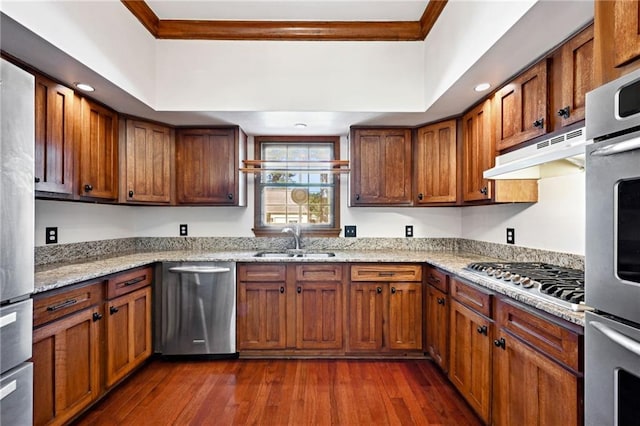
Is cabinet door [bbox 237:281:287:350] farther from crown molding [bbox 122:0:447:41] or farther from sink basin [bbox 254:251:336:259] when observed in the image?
crown molding [bbox 122:0:447:41]

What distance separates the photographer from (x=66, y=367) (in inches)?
69.6

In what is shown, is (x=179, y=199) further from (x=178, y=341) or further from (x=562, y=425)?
(x=562, y=425)

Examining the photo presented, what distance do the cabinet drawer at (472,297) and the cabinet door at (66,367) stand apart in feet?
7.86

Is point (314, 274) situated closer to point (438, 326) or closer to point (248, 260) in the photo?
point (248, 260)

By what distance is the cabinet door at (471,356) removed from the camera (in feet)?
5.81

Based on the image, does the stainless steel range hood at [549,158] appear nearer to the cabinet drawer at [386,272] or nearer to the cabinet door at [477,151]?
the cabinet door at [477,151]

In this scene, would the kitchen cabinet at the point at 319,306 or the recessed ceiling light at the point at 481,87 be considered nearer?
the recessed ceiling light at the point at 481,87

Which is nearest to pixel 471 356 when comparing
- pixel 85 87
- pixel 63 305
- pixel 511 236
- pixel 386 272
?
A: pixel 386 272

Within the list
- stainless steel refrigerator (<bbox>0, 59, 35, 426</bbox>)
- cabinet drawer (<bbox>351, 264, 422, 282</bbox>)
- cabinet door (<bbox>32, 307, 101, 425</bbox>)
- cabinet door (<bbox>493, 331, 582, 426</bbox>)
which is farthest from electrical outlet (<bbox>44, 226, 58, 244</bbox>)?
cabinet door (<bbox>493, 331, 582, 426</bbox>)

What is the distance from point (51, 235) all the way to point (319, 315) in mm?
2198

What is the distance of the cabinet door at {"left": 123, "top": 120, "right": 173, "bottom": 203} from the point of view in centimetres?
275

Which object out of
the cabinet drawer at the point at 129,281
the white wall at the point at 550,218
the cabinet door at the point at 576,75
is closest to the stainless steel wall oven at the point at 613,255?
the cabinet door at the point at 576,75

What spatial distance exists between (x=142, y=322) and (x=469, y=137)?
3.11 meters

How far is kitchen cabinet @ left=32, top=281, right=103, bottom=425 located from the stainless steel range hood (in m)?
2.55
